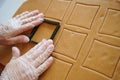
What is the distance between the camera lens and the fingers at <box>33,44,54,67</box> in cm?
95

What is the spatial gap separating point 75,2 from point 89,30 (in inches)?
8.1

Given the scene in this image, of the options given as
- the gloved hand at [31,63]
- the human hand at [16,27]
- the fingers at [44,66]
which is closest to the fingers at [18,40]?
the human hand at [16,27]

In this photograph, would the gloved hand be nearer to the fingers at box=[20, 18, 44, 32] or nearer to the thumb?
the thumb

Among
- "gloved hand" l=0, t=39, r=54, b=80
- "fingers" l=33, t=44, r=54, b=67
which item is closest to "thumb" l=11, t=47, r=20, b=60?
"gloved hand" l=0, t=39, r=54, b=80

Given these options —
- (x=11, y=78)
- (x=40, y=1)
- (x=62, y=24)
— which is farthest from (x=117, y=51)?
(x=40, y=1)

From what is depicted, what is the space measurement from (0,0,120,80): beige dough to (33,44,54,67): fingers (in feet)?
0.09

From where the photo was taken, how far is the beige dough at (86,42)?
2.70 ft

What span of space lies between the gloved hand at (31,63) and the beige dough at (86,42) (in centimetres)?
4

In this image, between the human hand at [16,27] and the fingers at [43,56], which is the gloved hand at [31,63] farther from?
the human hand at [16,27]

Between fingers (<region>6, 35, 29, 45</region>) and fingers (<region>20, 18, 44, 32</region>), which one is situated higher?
fingers (<region>20, 18, 44, 32</region>)

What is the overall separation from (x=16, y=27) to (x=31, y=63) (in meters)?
0.27

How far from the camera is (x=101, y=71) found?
0.81 m

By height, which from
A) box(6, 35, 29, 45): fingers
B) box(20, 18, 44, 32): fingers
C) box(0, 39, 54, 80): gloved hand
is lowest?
box(0, 39, 54, 80): gloved hand

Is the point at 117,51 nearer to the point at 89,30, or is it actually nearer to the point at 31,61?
the point at 89,30
